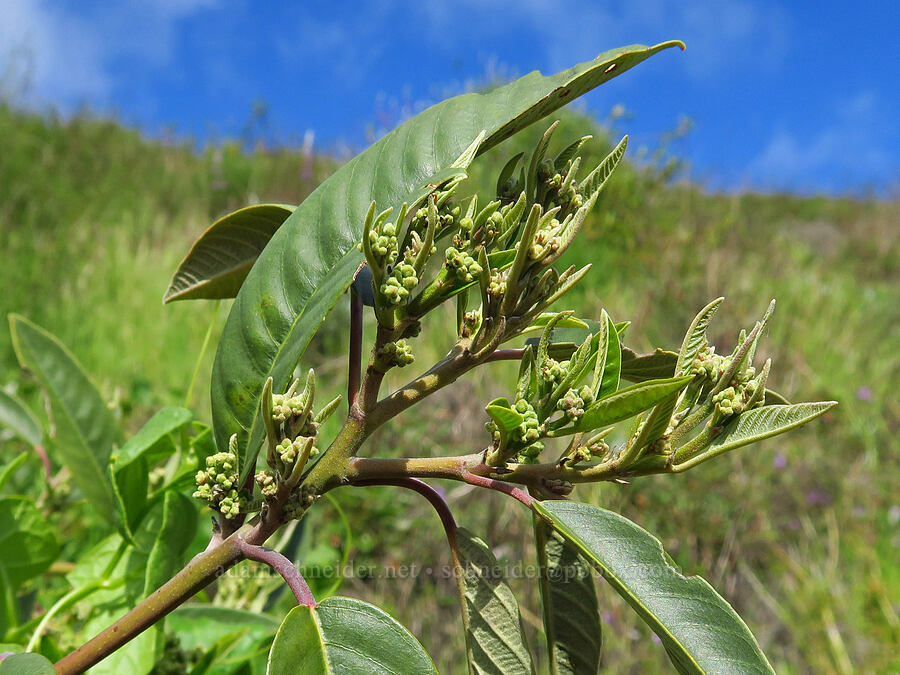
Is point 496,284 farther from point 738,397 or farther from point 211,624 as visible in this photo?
point 211,624

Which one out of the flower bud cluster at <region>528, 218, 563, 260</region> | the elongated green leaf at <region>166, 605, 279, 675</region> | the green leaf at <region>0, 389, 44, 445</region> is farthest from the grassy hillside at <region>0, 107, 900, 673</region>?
the flower bud cluster at <region>528, 218, 563, 260</region>

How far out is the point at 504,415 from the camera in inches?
20.1

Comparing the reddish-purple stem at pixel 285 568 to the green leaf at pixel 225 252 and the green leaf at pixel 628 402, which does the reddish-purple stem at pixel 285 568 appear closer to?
the green leaf at pixel 628 402

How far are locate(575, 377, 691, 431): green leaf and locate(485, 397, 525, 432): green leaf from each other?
0.05 m

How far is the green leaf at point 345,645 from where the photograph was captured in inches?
20.2

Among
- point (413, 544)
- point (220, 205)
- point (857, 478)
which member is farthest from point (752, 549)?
point (220, 205)

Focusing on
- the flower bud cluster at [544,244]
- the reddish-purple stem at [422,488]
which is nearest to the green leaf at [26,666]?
the reddish-purple stem at [422,488]

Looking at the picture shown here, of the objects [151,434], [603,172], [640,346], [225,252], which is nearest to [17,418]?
[151,434]

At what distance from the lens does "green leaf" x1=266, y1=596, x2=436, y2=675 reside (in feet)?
1.68

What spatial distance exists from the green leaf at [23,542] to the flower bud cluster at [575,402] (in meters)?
0.74

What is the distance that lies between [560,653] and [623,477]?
9.3 inches

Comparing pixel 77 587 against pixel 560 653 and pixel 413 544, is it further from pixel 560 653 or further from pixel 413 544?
pixel 413 544

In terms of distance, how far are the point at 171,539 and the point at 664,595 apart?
1.81 ft

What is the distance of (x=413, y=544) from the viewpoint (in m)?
3.15
